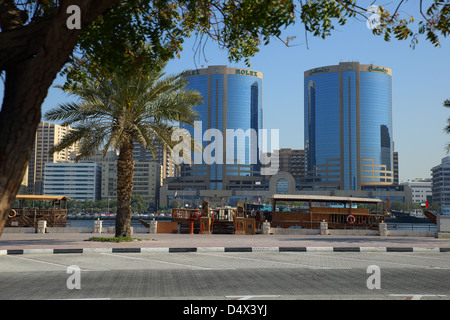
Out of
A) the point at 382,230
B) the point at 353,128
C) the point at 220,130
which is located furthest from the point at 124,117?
the point at 353,128

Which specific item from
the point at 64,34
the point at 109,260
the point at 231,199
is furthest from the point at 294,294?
the point at 231,199

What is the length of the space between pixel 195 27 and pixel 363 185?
185017mm

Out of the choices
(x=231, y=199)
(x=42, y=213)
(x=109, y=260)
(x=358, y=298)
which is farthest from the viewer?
(x=231, y=199)

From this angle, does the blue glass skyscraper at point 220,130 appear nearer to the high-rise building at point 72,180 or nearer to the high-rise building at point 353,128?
the high-rise building at point 353,128

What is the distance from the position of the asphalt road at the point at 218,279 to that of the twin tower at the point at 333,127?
581 ft

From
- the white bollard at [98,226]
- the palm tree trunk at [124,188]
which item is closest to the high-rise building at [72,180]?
the white bollard at [98,226]

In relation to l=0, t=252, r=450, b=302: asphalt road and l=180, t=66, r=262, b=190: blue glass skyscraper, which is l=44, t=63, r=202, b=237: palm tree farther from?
l=180, t=66, r=262, b=190: blue glass skyscraper

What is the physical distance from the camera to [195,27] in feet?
36.5

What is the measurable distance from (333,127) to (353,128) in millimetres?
8348

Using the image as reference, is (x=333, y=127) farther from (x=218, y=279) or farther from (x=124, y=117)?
(x=218, y=279)

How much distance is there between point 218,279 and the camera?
959 cm

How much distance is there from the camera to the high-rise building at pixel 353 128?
188375mm

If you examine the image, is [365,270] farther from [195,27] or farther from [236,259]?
[195,27]

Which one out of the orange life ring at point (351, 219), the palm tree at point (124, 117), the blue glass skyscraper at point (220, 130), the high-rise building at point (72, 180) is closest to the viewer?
the palm tree at point (124, 117)
